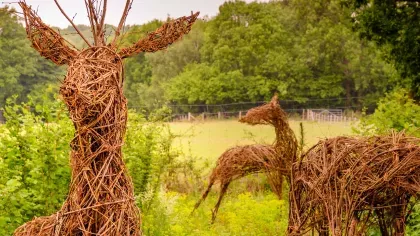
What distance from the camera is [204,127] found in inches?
720

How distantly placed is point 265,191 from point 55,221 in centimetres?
917

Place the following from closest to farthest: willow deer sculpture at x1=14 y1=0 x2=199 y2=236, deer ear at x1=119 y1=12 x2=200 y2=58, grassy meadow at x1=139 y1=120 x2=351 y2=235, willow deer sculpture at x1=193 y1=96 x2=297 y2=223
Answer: willow deer sculpture at x1=14 y1=0 x2=199 y2=236, deer ear at x1=119 y1=12 x2=200 y2=58, grassy meadow at x1=139 y1=120 x2=351 y2=235, willow deer sculpture at x1=193 y1=96 x2=297 y2=223

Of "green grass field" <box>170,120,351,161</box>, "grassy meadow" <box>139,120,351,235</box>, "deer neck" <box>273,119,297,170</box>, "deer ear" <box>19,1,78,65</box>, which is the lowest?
"grassy meadow" <box>139,120,351,235</box>

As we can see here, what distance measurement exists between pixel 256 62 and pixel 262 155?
16687mm

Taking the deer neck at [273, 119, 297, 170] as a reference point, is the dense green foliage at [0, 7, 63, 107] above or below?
above

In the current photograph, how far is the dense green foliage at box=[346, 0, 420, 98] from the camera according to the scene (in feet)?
38.3

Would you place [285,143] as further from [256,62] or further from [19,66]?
[256,62]

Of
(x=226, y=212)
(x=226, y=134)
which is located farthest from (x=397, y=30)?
(x=226, y=134)

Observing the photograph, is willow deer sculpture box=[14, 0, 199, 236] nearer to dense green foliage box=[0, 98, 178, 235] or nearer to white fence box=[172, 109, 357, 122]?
dense green foliage box=[0, 98, 178, 235]

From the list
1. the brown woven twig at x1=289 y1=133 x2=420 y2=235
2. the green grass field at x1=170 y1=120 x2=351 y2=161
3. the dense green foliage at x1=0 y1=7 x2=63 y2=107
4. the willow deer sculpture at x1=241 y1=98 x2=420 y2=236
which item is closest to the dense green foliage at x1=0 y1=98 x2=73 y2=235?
the willow deer sculpture at x1=241 y1=98 x2=420 y2=236

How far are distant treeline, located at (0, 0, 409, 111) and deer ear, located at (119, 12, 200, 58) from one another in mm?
18319

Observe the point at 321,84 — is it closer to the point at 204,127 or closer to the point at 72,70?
the point at 204,127

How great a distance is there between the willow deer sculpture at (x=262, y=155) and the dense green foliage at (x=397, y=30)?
15.2 feet

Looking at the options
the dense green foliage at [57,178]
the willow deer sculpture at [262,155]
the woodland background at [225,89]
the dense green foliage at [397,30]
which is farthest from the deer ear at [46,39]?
the dense green foliage at [397,30]
